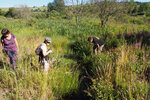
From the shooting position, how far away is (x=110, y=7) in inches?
356

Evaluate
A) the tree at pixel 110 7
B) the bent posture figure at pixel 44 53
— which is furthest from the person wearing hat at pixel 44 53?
the tree at pixel 110 7

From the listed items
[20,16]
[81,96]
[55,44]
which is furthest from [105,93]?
[20,16]

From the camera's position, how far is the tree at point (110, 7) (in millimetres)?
8945

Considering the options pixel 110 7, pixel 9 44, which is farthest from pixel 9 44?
pixel 110 7

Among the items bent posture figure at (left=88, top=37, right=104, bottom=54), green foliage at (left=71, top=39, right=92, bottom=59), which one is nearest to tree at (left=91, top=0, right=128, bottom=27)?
green foliage at (left=71, top=39, right=92, bottom=59)

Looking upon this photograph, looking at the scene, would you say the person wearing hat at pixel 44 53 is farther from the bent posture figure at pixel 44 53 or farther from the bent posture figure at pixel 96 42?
the bent posture figure at pixel 96 42

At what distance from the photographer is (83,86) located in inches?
126

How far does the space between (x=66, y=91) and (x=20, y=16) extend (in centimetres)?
4835

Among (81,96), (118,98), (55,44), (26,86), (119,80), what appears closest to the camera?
(118,98)

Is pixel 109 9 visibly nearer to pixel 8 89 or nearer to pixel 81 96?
pixel 81 96

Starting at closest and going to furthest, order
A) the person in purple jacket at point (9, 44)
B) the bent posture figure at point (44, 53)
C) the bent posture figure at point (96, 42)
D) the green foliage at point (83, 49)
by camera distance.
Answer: the bent posture figure at point (44, 53), the person in purple jacket at point (9, 44), the bent posture figure at point (96, 42), the green foliage at point (83, 49)

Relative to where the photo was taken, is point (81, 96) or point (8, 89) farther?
point (81, 96)

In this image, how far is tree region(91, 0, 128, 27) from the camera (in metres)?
8.95

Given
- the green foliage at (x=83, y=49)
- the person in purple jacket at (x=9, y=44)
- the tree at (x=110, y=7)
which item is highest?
the tree at (x=110, y=7)
